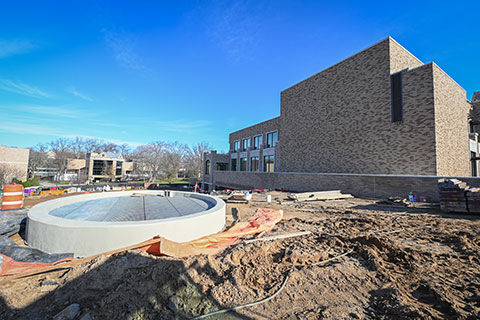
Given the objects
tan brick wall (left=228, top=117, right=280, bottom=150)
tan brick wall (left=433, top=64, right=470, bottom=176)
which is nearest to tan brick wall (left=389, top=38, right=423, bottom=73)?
tan brick wall (left=433, top=64, right=470, bottom=176)

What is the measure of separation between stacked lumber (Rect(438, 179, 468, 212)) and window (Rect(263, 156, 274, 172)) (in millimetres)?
20729

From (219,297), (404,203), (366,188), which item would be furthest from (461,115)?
(219,297)

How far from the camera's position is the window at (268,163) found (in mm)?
28980

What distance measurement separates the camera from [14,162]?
98.5 feet

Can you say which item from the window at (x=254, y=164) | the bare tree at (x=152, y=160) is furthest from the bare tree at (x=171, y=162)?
the window at (x=254, y=164)

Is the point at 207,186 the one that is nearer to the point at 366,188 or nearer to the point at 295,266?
the point at 366,188

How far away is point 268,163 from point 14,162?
126ft

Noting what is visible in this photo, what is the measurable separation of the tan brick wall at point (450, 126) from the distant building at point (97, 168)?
192 ft

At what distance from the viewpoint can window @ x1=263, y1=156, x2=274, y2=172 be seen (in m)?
29.0

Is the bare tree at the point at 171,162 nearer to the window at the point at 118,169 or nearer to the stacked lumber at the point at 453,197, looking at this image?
the window at the point at 118,169

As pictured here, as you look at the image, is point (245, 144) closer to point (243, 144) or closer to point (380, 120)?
point (243, 144)

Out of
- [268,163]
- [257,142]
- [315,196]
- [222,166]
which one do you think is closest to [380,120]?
[315,196]

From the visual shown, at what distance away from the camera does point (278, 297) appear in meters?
2.80

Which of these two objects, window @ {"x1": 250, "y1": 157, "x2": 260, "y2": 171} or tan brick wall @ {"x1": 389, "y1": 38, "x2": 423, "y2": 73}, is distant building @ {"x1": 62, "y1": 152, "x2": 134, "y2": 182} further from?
tan brick wall @ {"x1": 389, "y1": 38, "x2": 423, "y2": 73}
